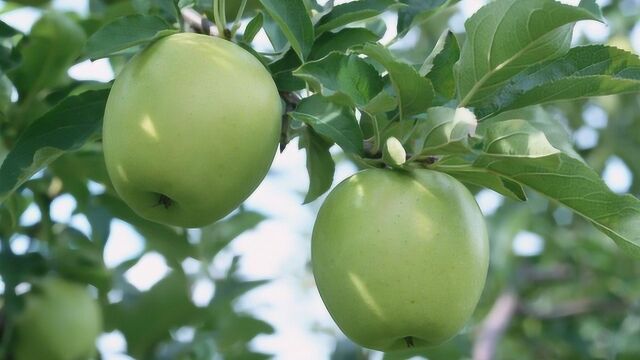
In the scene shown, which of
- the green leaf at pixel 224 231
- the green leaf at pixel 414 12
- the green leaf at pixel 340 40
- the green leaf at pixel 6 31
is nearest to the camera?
the green leaf at pixel 340 40

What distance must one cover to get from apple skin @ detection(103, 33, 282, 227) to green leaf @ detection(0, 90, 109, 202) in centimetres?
15

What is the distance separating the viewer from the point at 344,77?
124 cm

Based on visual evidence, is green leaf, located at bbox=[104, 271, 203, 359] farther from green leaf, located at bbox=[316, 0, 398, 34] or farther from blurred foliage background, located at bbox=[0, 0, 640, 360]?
green leaf, located at bbox=[316, 0, 398, 34]

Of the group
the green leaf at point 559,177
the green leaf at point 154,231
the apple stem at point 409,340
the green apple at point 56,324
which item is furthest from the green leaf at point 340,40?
the green apple at point 56,324

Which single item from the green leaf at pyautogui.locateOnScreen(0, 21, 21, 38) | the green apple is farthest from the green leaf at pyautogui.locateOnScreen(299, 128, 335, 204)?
the green apple

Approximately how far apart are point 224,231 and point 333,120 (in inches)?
49.2

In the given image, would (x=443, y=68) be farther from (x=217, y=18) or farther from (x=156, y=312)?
(x=156, y=312)

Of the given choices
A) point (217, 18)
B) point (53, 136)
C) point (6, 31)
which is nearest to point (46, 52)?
point (6, 31)

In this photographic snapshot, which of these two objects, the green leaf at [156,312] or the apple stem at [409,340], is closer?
the apple stem at [409,340]

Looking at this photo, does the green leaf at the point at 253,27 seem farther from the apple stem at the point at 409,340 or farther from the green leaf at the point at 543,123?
the apple stem at the point at 409,340

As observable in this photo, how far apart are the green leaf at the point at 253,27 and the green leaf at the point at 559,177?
380 millimetres

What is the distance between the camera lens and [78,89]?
1.85 m

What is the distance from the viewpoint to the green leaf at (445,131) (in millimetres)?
1185

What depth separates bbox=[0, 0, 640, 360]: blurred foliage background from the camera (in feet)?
5.85
